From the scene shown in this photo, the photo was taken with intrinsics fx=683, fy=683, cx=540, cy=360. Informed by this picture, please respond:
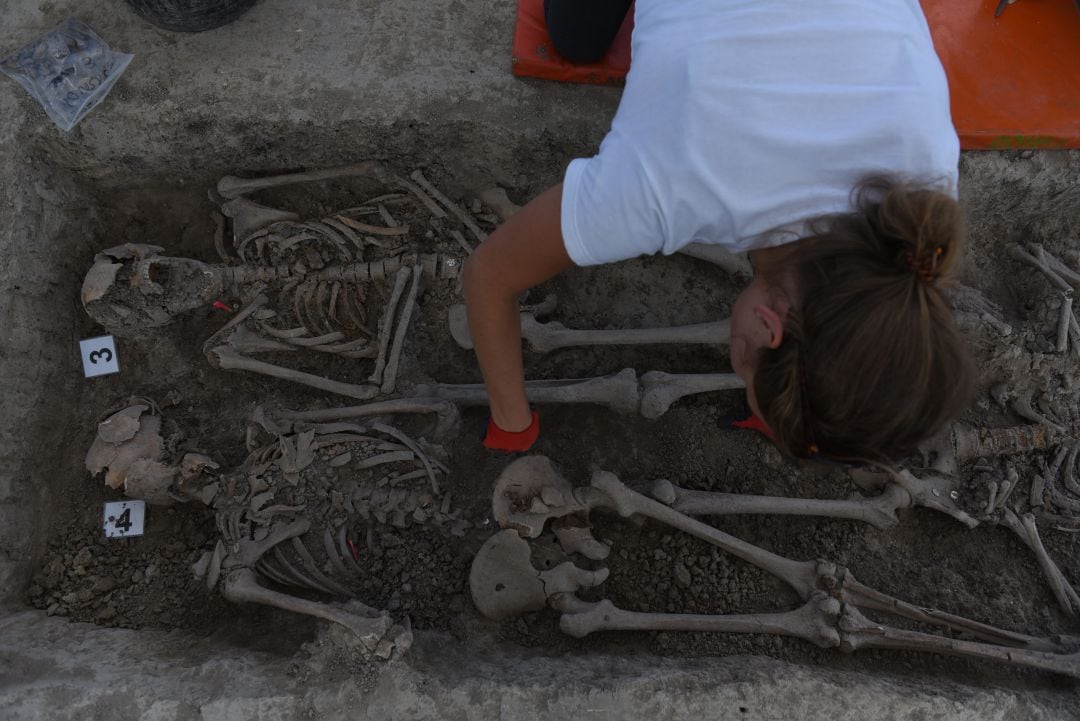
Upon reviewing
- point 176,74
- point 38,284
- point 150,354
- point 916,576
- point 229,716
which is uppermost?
point 176,74

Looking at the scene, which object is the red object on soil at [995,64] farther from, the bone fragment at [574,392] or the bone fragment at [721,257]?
the bone fragment at [574,392]

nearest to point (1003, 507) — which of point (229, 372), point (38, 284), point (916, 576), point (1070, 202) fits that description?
point (916, 576)

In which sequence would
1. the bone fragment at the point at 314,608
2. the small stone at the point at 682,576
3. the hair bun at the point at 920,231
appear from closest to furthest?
the hair bun at the point at 920,231
the bone fragment at the point at 314,608
the small stone at the point at 682,576

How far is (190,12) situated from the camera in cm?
242

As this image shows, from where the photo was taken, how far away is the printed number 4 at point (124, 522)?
259 centimetres

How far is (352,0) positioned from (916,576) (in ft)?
10.2

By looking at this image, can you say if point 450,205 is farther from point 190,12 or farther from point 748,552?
point 748,552

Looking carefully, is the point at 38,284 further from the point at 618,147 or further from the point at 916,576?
the point at 916,576

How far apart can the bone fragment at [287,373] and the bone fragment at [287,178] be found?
62cm

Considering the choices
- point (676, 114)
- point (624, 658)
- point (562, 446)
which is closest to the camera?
point (676, 114)

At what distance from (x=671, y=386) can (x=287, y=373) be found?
147 centimetres

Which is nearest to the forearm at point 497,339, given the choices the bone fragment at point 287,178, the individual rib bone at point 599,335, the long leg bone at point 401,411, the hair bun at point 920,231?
the long leg bone at point 401,411

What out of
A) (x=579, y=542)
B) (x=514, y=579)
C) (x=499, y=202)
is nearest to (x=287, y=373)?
(x=499, y=202)

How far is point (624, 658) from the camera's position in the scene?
219cm
